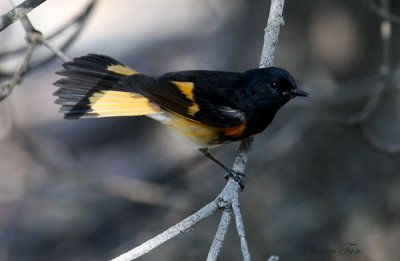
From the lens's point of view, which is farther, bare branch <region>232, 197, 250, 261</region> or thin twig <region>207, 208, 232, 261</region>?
thin twig <region>207, 208, 232, 261</region>

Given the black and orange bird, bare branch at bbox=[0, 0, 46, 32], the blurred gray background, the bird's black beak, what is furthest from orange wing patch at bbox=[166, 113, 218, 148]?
the blurred gray background

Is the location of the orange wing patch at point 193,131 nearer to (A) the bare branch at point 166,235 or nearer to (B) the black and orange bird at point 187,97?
(B) the black and orange bird at point 187,97

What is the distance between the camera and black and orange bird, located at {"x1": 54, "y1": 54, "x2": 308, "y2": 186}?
343 cm

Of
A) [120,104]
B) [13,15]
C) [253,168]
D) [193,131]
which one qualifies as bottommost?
[253,168]

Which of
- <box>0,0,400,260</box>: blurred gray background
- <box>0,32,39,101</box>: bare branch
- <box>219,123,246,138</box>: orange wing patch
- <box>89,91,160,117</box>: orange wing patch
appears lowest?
<box>0,0,400,260</box>: blurred gray background

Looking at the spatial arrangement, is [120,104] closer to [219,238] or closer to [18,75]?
[18,75]

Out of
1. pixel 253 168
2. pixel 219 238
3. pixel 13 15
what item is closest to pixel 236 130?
pixel 219 238

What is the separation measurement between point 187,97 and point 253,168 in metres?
1.66

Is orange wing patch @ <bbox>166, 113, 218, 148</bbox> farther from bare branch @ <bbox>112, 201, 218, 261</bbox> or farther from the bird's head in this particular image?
bare branch @ <bbox>112, 201, 218, 261</bbox>

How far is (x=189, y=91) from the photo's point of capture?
3.54m

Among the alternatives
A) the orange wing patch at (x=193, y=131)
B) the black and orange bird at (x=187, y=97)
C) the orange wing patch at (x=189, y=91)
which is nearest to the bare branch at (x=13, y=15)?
the black and orange bird at (x=187, y=97)

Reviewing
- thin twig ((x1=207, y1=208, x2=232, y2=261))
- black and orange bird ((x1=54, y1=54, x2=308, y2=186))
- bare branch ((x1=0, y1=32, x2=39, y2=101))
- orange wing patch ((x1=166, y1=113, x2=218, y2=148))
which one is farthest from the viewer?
orange wing patch ((x1=166, y1=113, x2=218, y2=148))

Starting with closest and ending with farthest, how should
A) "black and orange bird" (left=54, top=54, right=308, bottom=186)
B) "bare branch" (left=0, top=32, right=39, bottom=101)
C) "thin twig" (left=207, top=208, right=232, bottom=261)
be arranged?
"thin twig" (left=207, top=208, right=232, bottom=261)
"bare branch" (left=0, top=32, right=39, bottom=101)
"black and orange bird" (left=54, top=54, right=308, bottom=186)

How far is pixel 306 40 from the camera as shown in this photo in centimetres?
564
